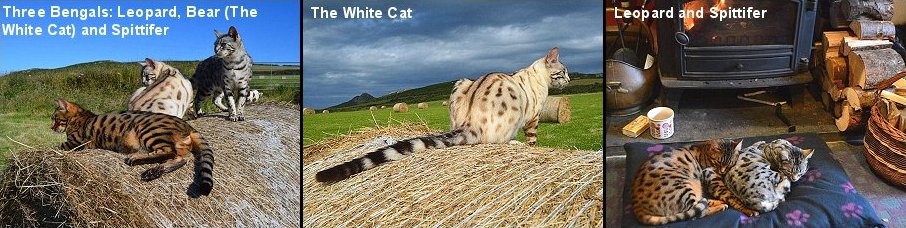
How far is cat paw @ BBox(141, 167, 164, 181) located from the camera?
13.1ft

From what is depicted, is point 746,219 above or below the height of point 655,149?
below

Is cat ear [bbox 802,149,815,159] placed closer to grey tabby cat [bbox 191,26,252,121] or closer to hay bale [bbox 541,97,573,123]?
hay bale [bbox 541,97,573,123]

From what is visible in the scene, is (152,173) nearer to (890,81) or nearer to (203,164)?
(203,164)

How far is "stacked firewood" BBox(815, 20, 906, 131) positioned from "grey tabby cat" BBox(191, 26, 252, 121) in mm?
3109

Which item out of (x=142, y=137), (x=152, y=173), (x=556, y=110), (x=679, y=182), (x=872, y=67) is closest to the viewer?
(x=152, y=173)

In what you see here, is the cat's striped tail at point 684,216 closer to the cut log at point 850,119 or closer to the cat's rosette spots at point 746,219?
the cat's rosette spots at point 746,219

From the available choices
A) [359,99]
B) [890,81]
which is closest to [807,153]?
[890,81]

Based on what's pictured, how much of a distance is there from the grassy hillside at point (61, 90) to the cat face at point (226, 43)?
15 cm

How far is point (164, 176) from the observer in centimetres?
404

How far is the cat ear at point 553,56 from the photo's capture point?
4.38m

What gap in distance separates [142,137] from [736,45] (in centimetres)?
314

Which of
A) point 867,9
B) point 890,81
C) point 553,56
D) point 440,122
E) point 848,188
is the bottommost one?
point 848,188

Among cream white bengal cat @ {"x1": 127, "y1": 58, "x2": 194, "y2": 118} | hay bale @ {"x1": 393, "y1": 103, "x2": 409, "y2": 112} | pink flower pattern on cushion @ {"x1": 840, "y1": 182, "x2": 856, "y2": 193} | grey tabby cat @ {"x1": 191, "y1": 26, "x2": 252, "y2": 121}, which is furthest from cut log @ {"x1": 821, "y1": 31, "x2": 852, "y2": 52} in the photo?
cream white bengal cat @ {"x1": 127, "y1": 58, "x2": 194, "y2": 118}

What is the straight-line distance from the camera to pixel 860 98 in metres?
4.39
